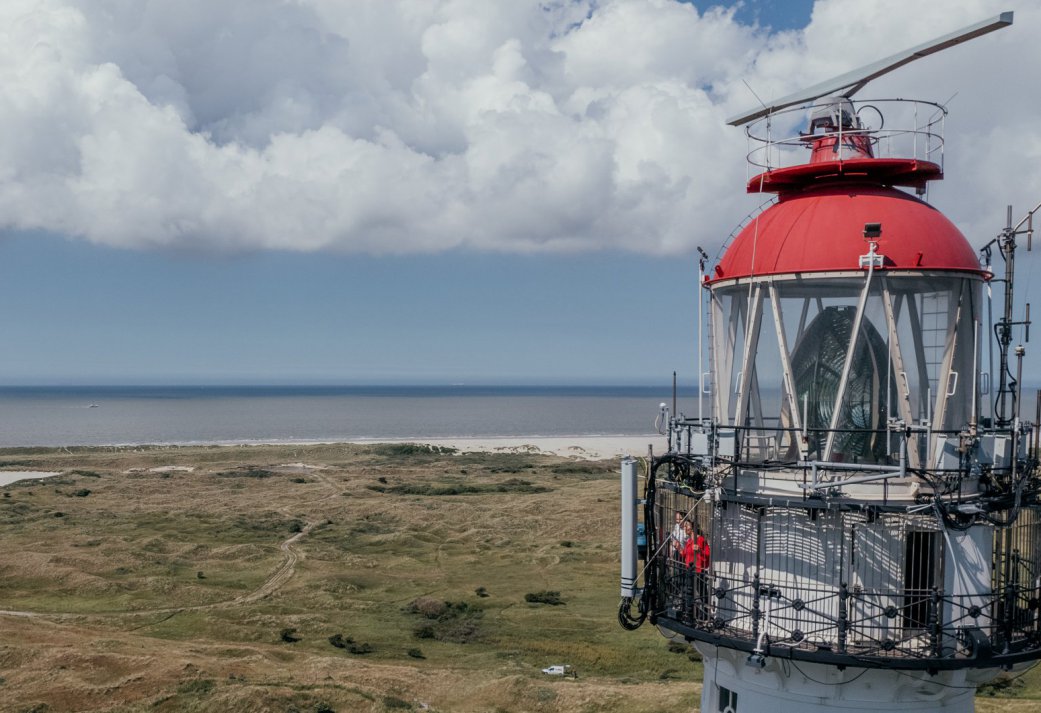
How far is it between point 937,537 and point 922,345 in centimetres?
220

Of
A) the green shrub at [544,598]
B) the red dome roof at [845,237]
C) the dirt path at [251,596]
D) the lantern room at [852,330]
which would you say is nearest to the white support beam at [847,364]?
the lantern room at [852,330]

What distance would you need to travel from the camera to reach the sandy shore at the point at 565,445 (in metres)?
137

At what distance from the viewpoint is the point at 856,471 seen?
1095 centimetres

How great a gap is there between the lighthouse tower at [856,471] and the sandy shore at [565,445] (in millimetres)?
113811

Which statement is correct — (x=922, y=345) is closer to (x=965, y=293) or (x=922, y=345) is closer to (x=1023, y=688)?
(x=965, y=293)

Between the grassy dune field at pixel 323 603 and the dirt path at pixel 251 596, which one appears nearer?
the grassy dune field at pixel 323 603

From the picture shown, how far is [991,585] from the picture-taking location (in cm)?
1138

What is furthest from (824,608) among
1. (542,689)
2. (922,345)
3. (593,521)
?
(593,521)

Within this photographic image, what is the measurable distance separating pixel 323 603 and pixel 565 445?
368 ft

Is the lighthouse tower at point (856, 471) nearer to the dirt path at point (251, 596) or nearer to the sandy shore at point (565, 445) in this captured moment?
the dirt path at point (251, 596)

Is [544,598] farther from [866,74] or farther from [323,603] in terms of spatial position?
[866,74]

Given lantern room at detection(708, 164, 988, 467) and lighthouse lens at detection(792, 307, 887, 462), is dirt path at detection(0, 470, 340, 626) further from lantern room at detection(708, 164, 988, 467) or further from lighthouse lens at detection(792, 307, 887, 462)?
lighthouse lens at detection(792, 307, 887, 462)

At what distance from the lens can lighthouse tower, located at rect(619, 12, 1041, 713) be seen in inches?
433

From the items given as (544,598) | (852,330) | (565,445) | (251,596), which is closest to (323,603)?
(251,596)
